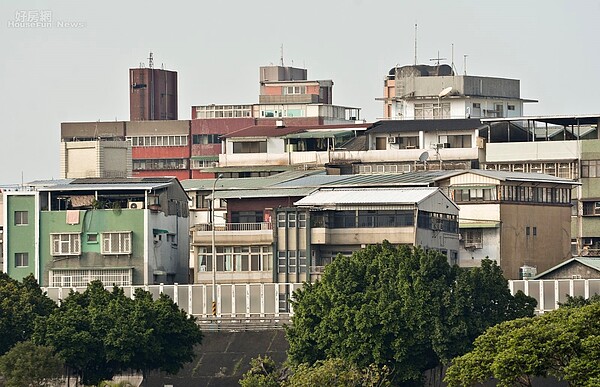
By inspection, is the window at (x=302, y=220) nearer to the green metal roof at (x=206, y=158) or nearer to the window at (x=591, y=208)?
the window at (x=591, y=208)

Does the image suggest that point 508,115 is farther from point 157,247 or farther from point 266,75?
point 157,247

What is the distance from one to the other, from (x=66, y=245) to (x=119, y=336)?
74.4 ft

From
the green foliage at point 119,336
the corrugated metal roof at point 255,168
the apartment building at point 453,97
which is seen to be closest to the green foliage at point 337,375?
the green foliage at point 119,336

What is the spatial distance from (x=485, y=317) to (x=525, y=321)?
11.3 m

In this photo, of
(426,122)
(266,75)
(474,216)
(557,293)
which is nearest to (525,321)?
(557,293)

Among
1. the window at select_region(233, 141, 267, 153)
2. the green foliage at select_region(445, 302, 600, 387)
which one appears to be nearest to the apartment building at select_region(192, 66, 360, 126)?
the window at select_region(233, 141, 267, 153)

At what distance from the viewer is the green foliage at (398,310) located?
8638cm

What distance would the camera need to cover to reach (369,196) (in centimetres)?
10712

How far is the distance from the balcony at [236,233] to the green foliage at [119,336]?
47.3ft

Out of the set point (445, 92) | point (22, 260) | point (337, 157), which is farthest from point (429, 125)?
point (22, 260)

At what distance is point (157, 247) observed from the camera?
368 feet

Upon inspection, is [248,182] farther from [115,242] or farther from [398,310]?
[398,310]

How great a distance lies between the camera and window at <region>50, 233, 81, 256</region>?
4390 inches

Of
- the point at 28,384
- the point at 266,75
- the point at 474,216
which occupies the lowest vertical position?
the point at 28,384
